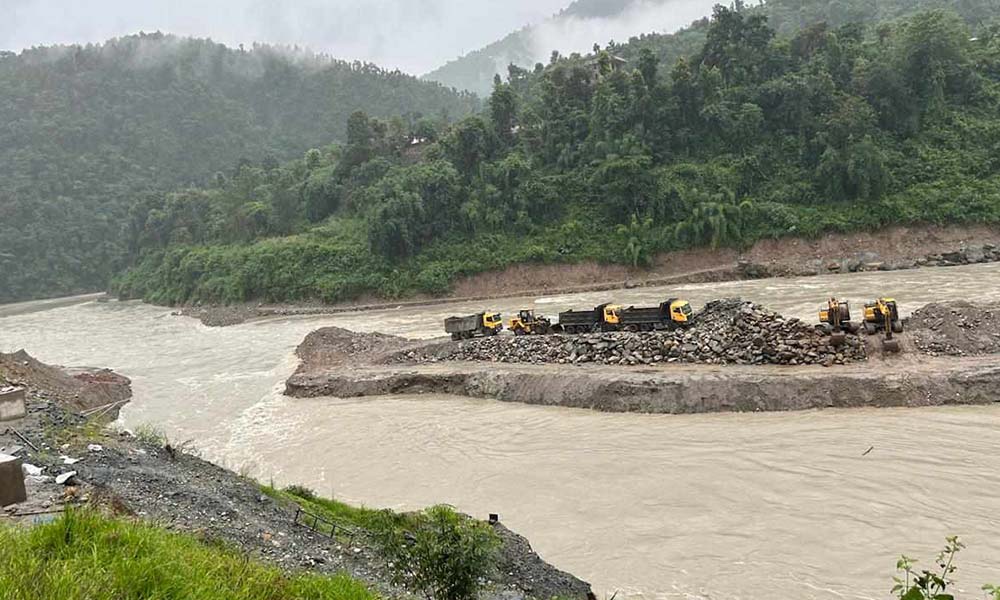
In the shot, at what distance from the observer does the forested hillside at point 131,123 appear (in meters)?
86.8

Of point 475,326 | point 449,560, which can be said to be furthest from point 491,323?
point 449,560

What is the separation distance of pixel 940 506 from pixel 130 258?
304ft

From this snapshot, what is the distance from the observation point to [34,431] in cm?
1056

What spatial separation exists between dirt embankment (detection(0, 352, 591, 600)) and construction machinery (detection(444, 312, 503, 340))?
12.1 metres

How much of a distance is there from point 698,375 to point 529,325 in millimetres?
7528

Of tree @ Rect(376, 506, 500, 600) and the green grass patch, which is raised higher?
the green grass patch

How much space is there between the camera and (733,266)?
40.8 metres

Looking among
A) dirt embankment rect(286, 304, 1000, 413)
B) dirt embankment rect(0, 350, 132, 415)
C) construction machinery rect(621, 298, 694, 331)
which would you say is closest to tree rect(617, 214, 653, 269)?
construction machinery rect(621, 298, 694, 331)

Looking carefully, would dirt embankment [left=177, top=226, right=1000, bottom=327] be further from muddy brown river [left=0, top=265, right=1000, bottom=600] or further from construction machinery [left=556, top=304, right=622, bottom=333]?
muddy brown river [left=0, top=265, right=1000, bottom=600]

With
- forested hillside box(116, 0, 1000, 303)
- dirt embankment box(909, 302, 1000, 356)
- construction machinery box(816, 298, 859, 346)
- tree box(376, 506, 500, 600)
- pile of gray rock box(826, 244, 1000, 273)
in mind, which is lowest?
pile of gray rock box(826, 244, 1000, 273)

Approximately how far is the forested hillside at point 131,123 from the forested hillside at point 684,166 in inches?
882

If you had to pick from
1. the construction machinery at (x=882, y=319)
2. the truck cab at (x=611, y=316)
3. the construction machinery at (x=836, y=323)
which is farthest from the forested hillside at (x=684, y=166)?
the construction machinery at (x=836, y=323)

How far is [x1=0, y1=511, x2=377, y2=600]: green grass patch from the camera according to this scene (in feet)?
9.79

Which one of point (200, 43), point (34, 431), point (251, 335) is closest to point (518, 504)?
point (34, 431)
